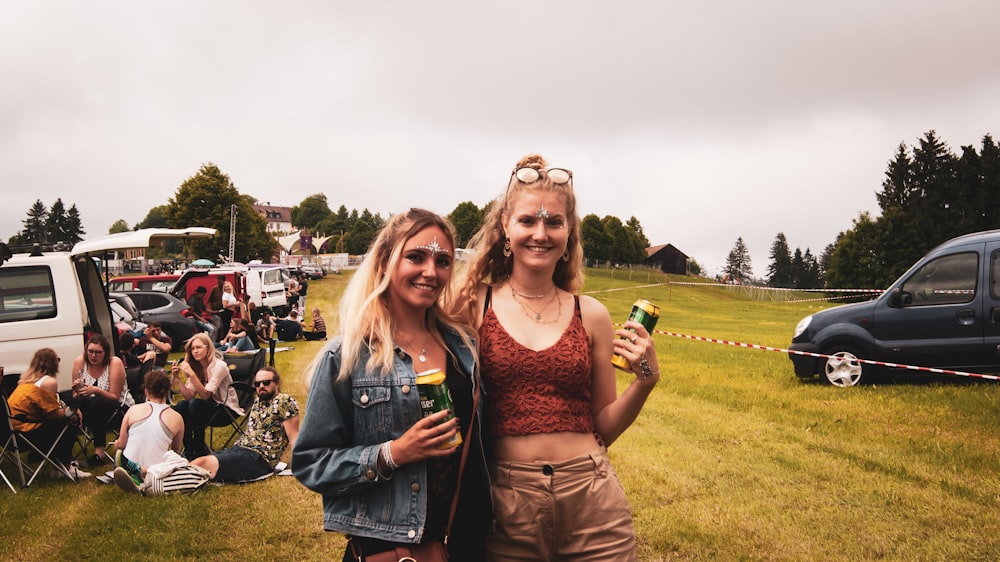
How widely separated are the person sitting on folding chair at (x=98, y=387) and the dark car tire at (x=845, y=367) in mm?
9477

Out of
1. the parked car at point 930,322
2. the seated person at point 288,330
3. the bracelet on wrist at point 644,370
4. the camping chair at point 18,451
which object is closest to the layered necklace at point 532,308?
the bracelet on wrist at point 644,370

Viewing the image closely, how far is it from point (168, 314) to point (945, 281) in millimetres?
15389

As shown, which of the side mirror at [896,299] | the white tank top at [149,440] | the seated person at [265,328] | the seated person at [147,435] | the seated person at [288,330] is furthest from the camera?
the seated person at [288,330]

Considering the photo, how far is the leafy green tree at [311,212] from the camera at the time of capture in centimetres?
15150

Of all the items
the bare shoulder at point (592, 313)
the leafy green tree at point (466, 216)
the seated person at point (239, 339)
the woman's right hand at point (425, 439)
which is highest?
the leafy green tree at point (466, 216)

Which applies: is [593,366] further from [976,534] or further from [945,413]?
[945,413]

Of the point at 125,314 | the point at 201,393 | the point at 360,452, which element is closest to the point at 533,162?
the point at 360,452

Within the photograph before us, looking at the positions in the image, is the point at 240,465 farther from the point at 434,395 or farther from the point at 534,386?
the point at 434,395

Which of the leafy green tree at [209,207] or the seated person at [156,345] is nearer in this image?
the seated person at [156,345]

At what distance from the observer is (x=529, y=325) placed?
2492 mm

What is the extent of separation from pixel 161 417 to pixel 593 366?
18.1ft

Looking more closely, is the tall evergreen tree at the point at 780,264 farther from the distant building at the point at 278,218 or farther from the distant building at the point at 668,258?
the distant building at the point at 278,218

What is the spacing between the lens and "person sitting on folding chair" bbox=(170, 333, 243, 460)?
23.6 feet

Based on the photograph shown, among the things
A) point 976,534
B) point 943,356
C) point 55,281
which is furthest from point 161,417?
point 943,356
